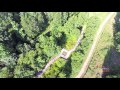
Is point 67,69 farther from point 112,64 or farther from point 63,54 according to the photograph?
point 112,64

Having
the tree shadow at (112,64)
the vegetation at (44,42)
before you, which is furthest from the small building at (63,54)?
the tree shadow at (112,64)

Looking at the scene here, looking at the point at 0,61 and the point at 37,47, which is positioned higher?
the point at 37,47

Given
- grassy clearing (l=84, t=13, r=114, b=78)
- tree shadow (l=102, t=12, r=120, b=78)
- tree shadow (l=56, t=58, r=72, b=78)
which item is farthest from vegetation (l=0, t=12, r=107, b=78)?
tree shadow (l=102, t=12, r=120, b=78)

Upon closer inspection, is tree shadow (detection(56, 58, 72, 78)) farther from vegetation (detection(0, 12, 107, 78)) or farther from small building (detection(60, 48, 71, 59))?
small building (detection(60, 48, 71, 59))

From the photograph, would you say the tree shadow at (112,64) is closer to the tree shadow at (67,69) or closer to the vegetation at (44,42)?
the vegetation at (44,42)

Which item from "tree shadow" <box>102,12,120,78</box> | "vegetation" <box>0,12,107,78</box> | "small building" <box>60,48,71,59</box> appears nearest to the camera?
"tree shadow" <box>102,12,120,78</box>
